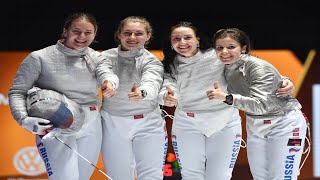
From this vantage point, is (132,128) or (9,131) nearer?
(132,128)

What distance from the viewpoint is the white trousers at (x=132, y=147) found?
314 centimetres

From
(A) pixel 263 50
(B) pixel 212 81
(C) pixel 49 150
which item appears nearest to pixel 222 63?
(B) pixel 212 81

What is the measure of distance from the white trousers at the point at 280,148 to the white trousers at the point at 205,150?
0.49ft

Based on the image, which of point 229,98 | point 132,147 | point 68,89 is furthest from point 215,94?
point 68,89

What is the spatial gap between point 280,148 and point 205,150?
0.47 metres

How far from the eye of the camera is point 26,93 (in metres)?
2.96

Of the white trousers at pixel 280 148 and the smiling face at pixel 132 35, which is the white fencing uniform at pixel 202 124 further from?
the smiling face at pixel 132 35

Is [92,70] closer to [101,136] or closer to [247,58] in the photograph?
[101,136]

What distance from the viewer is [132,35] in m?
3.16

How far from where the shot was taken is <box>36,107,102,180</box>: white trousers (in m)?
2.92

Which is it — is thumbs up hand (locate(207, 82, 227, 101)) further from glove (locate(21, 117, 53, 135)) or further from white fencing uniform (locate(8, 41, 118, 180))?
glove (locate(21, 117, 53, 135))

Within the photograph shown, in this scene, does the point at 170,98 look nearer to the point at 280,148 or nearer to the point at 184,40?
the point at 184,40

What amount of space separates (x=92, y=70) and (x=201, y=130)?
2.54ft

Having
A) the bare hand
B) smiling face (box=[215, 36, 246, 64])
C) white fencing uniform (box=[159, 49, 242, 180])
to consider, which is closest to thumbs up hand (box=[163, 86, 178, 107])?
white fencing uniform (box=[159, 49, 242, 180])
